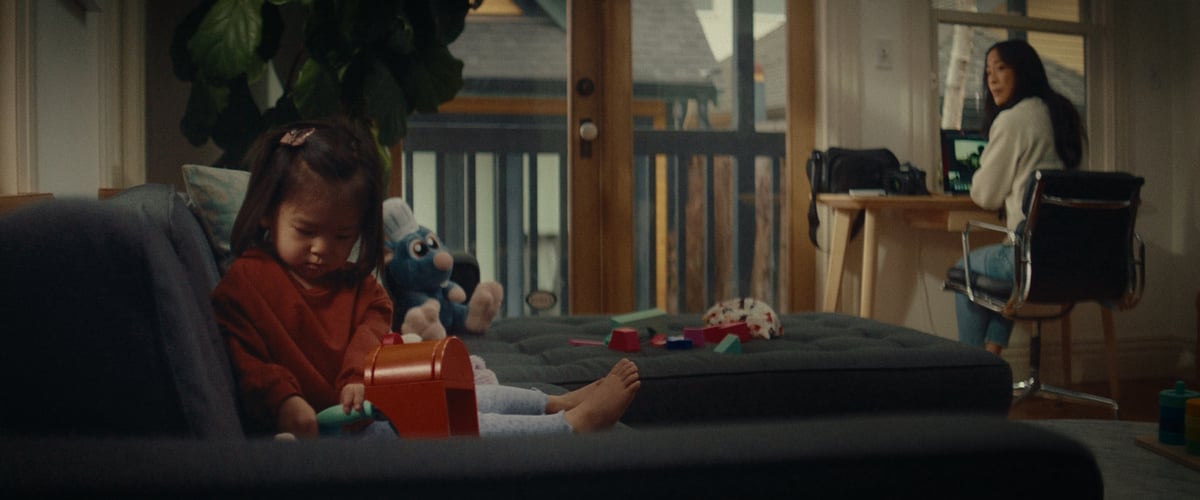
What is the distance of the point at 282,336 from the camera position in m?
0.81

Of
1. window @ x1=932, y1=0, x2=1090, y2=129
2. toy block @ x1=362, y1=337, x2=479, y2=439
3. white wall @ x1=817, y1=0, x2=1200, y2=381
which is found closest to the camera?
toy block @ x1=362, y1=337, x2=479, y2=439

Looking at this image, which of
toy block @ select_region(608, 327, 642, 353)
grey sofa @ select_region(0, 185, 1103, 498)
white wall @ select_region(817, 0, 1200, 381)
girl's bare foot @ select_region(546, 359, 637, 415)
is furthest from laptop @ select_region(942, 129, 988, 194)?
grey sofa @ select_region(0, 185, 1103, 498)

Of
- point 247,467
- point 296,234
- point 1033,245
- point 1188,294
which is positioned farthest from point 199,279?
point 1188,294

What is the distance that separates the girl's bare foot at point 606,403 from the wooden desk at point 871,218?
218cm

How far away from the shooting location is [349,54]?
7.34 feet

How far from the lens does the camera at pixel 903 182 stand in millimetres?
3197

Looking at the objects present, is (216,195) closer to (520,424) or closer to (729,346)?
(520,424)

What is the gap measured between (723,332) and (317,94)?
1.06 metres

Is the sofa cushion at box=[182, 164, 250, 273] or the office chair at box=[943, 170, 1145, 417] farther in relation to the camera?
the office chair at box=[943, 170, 1145, 417]

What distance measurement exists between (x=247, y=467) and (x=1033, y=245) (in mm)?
2535

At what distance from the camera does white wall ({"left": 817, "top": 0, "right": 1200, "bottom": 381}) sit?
345 cm

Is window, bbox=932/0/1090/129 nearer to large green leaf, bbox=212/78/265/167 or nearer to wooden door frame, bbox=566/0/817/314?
wooden door frame, bbox=566/0/817/314

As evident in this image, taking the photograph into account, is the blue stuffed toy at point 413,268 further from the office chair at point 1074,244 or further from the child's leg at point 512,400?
the office chair at point 1074,244

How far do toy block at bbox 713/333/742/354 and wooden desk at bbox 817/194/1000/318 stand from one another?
4.51ft
